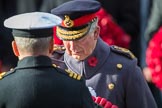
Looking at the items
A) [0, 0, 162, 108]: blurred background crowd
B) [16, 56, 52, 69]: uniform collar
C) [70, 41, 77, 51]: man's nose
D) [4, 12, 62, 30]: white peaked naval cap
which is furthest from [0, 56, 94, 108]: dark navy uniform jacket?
[0, 0, 162, 108]: blurred background crowd

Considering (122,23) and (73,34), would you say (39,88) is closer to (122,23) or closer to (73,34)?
(73,34)

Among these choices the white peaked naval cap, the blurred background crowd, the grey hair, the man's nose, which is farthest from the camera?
the blurred background crowd

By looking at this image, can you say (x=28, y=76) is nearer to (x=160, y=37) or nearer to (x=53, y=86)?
(x=53, y=86)

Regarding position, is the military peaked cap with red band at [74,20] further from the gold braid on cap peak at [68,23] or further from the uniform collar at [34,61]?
the uniform collar at [34,61]

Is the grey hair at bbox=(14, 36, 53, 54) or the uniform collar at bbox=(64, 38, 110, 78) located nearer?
the grey hair at bbox=(14, 36, 53, 54)

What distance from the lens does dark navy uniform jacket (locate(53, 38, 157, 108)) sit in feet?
20.5

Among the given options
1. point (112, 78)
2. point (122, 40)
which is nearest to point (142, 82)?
point (112, 78)

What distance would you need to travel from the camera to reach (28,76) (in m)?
5.20

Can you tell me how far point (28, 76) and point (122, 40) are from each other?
3.05 m

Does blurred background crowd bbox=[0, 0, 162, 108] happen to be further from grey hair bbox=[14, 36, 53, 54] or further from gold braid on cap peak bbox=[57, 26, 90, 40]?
grey hair bbox=[14, 36, 53, 54]

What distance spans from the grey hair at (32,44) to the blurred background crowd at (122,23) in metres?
2.77

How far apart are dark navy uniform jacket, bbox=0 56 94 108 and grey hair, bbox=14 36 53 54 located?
0.06 meters

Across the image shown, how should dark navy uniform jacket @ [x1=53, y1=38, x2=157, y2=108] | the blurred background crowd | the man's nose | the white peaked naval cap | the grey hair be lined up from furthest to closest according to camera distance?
the blurred background crowd < dark navy uniform jacket @ [x1=53, y1=38, x2=157, y2=108] < the man's nose < the white peaked naval cap < the grey hair

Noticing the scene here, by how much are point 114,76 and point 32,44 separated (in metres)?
1.25
